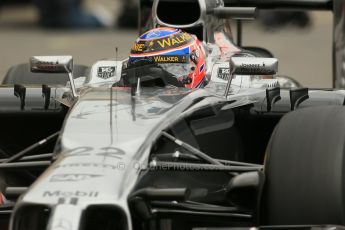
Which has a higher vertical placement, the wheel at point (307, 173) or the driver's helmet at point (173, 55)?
the driver's helmet at point (173, 55)

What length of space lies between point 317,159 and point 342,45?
452cm

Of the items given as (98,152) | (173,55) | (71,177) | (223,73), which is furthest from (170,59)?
(71,177)

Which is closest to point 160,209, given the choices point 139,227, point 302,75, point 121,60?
point 139,227

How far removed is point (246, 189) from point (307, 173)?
317mm

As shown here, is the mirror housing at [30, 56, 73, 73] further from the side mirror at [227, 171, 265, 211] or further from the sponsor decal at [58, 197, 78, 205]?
the sponsor decal at [58, 197, 78, 205]

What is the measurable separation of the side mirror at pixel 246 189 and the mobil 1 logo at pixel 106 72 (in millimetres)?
1964

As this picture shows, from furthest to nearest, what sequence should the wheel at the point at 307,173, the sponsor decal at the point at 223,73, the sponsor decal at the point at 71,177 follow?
the sponsor decal at the point at 223,73
the wheel at the point at 307,173
the sponsor decal at the point at 71,177

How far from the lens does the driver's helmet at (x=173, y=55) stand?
7070mm

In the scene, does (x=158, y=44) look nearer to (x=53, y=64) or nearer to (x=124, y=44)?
(x=53, y=64)

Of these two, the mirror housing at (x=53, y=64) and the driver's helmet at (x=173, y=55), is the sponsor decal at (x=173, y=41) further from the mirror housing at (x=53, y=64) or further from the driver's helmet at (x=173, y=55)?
the mirror housing at (x=53, y=64)

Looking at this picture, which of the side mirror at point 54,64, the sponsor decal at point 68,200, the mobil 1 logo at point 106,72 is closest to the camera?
the sponsor decal at point 68,200

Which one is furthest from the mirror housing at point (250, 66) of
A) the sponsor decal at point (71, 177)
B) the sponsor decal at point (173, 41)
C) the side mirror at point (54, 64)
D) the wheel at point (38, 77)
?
the wheel at point (38, 77)

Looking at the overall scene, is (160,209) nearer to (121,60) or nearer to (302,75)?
(121,60)

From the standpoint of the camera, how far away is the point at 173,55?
7113 mm
